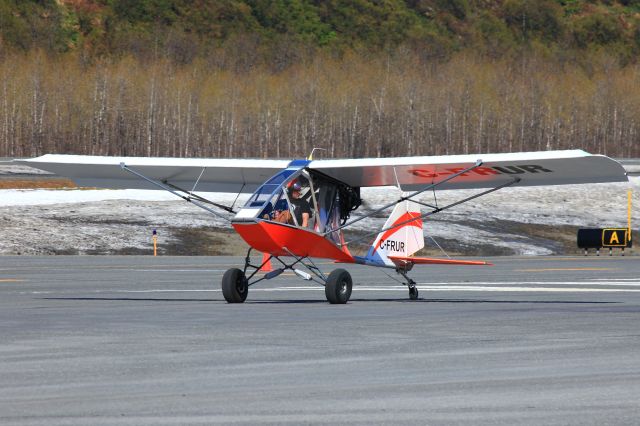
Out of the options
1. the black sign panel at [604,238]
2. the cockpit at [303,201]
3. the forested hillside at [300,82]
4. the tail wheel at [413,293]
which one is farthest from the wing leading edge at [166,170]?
the forested hillside at [300,82]

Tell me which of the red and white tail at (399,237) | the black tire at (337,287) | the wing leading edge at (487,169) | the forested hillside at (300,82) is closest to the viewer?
the black tire at (337,287)

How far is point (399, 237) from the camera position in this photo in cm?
2188

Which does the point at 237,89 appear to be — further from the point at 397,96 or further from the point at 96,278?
the point at 96,278

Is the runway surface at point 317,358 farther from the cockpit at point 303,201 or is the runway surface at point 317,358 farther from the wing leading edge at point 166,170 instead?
the wing leading edge at point 166,170

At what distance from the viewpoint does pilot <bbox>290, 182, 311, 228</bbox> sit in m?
19.2

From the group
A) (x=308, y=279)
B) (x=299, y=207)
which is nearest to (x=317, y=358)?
(x=308, y=279)

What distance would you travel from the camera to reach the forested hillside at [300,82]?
98.4 metres

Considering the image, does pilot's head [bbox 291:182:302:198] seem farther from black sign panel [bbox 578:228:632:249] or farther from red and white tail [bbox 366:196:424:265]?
black sign panel [bbox 578:228:632:249]

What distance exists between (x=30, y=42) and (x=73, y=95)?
43939mm

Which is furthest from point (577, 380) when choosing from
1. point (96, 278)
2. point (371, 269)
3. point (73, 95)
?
point (73, 95)

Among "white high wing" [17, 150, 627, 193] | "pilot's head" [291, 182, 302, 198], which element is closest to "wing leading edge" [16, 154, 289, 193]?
"white high wing" [17, 150, 627, 193]

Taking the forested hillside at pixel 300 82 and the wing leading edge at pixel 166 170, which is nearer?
the wing leading edge at pixel 166 170

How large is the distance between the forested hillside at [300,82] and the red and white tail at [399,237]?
69.4 m

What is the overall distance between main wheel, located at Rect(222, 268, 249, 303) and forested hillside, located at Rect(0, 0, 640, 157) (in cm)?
7192
